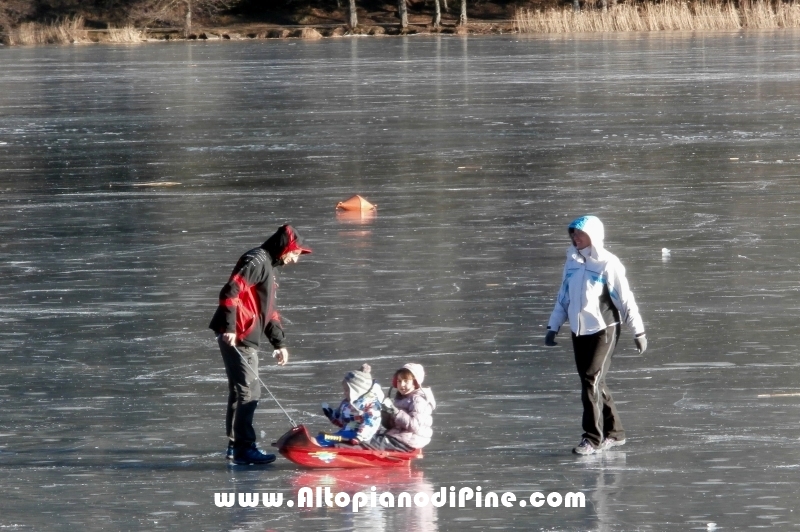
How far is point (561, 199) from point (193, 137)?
33.5 ft

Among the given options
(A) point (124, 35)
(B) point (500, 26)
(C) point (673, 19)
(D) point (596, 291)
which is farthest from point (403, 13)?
(D) point (596, 291)

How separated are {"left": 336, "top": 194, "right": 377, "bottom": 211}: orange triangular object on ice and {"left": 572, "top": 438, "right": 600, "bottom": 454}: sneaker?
8952mm

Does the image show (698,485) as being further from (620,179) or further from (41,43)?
(41,43)

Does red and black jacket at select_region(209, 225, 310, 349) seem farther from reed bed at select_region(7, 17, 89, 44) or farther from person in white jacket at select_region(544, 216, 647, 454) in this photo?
reed bed at select_region(7, 17, 89, 44)

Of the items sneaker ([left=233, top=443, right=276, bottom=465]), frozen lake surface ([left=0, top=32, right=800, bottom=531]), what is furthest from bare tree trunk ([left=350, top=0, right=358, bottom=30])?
sneaker ([left=233, top=443, right=276, bottom=465])

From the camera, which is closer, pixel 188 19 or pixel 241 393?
pixel 241 393

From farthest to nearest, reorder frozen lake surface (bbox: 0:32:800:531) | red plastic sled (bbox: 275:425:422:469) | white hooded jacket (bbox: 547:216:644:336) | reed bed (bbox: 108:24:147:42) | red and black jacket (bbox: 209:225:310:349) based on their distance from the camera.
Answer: reed bed (bbox: 108:24:147:42), white hooded jacket (bbox: 547:216:644:336), red and black jacket (bbox: 209:225:310:349), red plastic sled (bbox: 275:425:422:469), frozen lake surface (bbox: 0:32:800:531)

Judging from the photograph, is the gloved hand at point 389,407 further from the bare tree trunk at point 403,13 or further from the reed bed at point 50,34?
the bare tree trunk at point 403,13

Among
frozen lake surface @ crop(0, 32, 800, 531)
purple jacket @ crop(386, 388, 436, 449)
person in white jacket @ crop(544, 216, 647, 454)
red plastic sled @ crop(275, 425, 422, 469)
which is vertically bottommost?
frozen lake surface @ crop(0, 32, 800, 531)

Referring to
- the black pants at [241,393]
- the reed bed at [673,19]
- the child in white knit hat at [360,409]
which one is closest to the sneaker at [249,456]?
the black pants at [241,393]

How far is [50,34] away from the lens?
7412 cm

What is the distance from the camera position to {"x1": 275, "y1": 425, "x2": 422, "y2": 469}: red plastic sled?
282 inches

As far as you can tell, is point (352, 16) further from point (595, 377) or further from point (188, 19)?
point (595, 377)

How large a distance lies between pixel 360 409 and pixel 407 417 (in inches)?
9.0
